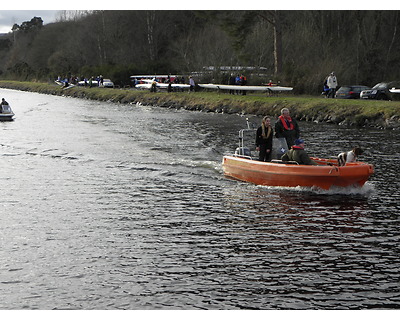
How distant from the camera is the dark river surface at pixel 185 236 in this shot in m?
10.4

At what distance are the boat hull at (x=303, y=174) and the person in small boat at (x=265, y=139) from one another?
0.45m

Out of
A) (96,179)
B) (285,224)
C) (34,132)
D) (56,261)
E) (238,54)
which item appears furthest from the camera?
(238,54)

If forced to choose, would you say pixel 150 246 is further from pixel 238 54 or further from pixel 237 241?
pixel 238 54

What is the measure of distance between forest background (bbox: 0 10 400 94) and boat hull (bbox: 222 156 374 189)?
28.7 meters

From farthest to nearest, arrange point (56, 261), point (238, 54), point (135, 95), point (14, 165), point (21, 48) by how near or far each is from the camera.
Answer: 1. point (21, 48)
2. point (135, 95)
3. point (238, 54)
4. point (14, 165)
5. point (56, 261)

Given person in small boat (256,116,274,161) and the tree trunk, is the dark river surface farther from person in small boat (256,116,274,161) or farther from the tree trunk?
the tree trunk

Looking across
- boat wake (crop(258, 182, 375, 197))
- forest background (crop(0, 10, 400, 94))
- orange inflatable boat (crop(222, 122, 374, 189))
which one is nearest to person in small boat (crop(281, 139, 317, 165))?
orange inflatable boat (crop(222, 122, 374, 189))

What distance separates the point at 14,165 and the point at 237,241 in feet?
41.9

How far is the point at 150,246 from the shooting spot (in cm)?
1297

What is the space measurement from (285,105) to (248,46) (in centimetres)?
1590

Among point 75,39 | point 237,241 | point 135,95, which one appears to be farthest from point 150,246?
point 75,39

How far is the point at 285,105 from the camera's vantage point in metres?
40.4

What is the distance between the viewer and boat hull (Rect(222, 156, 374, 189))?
17188 mm

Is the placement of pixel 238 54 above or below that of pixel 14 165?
above
